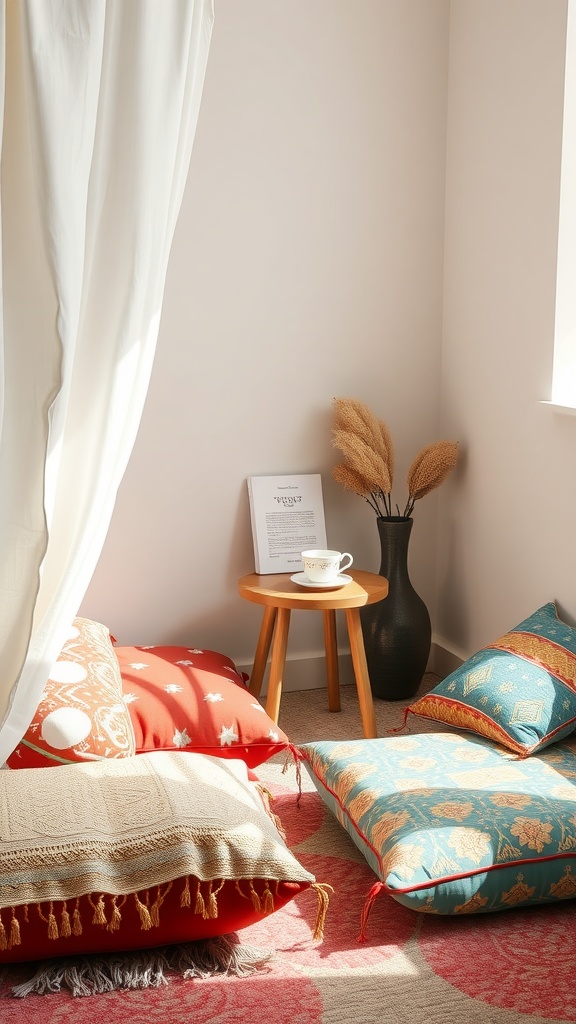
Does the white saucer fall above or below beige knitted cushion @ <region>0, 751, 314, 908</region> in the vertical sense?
above

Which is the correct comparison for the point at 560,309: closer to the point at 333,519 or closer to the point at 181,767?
the point at 333,519

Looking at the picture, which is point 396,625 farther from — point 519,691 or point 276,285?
point 276,285

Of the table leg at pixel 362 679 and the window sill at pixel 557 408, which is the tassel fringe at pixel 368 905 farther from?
the window sill at pixel 557 408

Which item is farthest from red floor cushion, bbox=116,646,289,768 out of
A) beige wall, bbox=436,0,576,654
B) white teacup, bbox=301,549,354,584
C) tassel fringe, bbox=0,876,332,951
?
beige wall, bbox=436,0,576,654

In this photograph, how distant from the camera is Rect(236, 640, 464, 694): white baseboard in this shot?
320 cm

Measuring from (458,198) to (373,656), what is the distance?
57.8 inches

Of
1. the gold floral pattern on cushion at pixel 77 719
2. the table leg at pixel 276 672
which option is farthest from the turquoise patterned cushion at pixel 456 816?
the gold floral pattern on cushion at pixel 77 719

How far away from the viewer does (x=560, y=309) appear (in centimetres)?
261

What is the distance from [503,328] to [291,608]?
1.04 meters

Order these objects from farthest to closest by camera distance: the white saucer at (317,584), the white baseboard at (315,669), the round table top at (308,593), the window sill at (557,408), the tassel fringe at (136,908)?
the white baseboard at (315,669) < the white saucer at (317,584) < the round table top at (308,593) < the window sill at (557,408) < the tassel fringe at (136,908)

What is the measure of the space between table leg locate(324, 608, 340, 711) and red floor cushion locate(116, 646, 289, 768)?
49cm

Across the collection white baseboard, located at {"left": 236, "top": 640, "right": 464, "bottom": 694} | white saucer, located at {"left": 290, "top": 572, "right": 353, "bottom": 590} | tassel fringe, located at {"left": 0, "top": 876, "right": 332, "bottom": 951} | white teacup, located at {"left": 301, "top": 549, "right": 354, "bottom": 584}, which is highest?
white teacup, located at {"left": 301, "top": 549, "right": 354, "bottom": 584}

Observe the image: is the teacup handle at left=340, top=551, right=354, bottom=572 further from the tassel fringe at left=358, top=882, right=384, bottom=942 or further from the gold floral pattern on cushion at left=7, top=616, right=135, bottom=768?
the tassel fringe at left=358, top=882, right=384, bottom=942

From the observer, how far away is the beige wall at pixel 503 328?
2.63 meters
